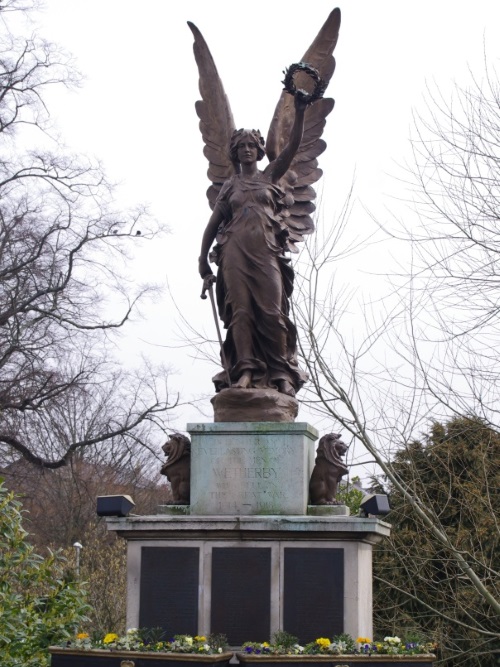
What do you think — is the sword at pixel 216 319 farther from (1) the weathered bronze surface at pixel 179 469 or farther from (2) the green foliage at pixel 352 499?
(2) the green foliage at pixel 352 499

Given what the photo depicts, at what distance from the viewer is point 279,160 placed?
411 inches

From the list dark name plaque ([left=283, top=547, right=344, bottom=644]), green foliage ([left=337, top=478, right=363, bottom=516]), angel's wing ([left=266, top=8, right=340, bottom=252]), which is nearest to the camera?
dark name plaque ([left=283, top=547, right=344, bottom=644])

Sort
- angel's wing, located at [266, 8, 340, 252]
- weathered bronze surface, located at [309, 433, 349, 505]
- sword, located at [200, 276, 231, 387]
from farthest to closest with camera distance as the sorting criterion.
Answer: angel's wing, located at [266, 8, 340, 252], sword, located at [200, 276, 231, 387], weathered bronze surface, located at [309, 433, 349, 505]

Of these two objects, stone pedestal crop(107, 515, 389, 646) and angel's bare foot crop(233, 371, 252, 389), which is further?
angel's bare foot crop(233, 371, 252, 389)

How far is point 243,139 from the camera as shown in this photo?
10367 mm

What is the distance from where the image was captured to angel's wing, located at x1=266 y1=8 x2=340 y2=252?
1113cm

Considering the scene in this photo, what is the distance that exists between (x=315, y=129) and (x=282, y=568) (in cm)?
498

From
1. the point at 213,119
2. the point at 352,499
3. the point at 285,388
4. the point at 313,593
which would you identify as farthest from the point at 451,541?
the point at 213,119

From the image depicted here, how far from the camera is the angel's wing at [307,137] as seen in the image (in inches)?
438

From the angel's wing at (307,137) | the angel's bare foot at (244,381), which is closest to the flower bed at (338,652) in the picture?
the angel's bare foot at (244,381)

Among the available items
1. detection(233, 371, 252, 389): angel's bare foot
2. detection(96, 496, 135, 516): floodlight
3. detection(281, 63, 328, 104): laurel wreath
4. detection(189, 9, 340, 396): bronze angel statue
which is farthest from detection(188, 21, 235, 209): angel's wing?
detection(96, 496, 135, 516): floodlight

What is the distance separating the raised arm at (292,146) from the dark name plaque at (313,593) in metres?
3.76

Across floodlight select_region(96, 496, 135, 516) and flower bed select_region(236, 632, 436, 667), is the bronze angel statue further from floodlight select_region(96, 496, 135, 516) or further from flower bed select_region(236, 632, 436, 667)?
flower bed select_region(236, 632, 436, 667)

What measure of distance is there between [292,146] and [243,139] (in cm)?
49
